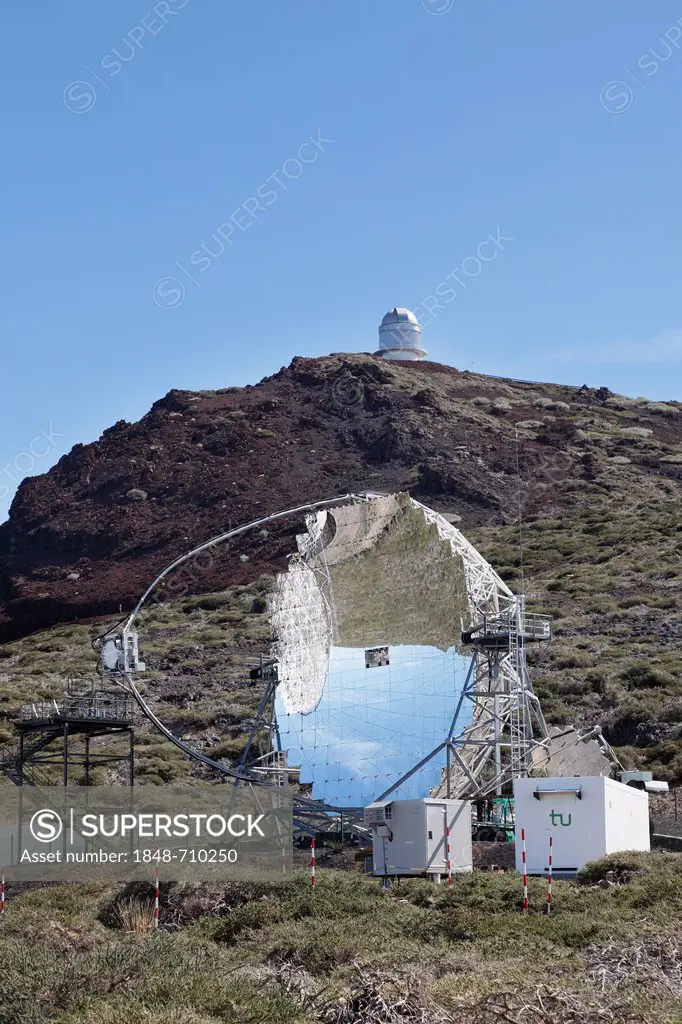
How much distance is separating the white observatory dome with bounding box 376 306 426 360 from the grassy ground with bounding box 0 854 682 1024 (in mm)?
103300

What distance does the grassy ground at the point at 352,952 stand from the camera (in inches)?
622

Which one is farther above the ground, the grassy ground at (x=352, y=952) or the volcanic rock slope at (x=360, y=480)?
the volcanic rock slope at (x=360, y=480)

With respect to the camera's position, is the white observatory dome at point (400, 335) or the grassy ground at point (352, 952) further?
the white observatory dome at point (400, 335)

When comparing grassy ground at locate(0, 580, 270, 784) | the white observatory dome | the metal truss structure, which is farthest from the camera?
the white observatory dome

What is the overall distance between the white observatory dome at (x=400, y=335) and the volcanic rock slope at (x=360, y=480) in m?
3.16

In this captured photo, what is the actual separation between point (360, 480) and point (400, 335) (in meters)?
34.2

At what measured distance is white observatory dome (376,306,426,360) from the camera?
420ft

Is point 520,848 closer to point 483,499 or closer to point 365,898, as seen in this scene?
point 365,898

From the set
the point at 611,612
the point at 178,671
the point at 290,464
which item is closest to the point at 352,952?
the point at 611,612

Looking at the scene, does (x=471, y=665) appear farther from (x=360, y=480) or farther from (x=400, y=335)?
(x=400, y=335)

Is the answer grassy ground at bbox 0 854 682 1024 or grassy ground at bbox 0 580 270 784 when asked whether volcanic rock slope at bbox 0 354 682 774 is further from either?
grassy ground at bbox 0 854 682 1024

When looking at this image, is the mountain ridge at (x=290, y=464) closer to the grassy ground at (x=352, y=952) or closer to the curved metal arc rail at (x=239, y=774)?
the curved metal arc rail at (x=239, y=774)

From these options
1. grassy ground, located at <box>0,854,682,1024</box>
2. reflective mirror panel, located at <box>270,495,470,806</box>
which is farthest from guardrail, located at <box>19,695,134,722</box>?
grassy ground, located at <box>0,854,682,1024</box>

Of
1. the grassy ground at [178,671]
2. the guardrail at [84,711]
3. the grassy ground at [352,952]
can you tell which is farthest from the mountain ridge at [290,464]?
the grassy ground at [352,952]
